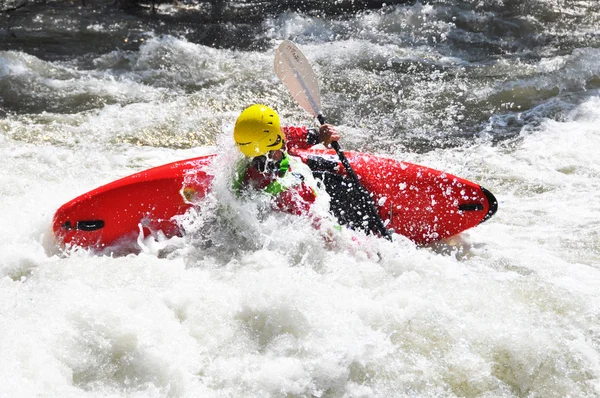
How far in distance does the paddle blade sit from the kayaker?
62cm

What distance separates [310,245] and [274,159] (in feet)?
2.01

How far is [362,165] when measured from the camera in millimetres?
4551

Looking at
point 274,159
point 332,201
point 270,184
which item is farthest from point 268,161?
point 332,201

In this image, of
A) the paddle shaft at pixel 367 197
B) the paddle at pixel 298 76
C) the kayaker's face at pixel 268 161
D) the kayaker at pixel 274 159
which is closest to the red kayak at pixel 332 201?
the paddle shaft at pixel 367 197

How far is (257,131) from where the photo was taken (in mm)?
3873

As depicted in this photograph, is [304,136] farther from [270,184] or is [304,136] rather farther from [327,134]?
[270,184]

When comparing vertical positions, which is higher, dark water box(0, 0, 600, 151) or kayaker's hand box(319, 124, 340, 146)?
kayaker's hand box(319, 124, 340, 146)

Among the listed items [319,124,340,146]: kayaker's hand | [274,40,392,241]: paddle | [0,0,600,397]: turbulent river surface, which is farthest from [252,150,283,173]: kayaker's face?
[274,40,392,241]: paddle

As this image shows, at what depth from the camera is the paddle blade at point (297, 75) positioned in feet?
16.2

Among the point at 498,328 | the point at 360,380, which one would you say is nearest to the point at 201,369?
the point at 360,380

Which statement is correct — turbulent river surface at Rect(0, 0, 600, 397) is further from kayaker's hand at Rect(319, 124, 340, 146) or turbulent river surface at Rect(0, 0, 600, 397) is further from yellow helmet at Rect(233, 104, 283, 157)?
kayaker's hand at Rect(319, 124, 340, 146)

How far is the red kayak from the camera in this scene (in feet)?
13.7

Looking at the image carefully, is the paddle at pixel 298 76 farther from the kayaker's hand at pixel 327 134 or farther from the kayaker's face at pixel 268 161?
the kayaker's face at pixel 268 161

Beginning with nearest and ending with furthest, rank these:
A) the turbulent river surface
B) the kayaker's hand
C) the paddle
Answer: the turbulent river surface
the kayaker's hand
the paddle
